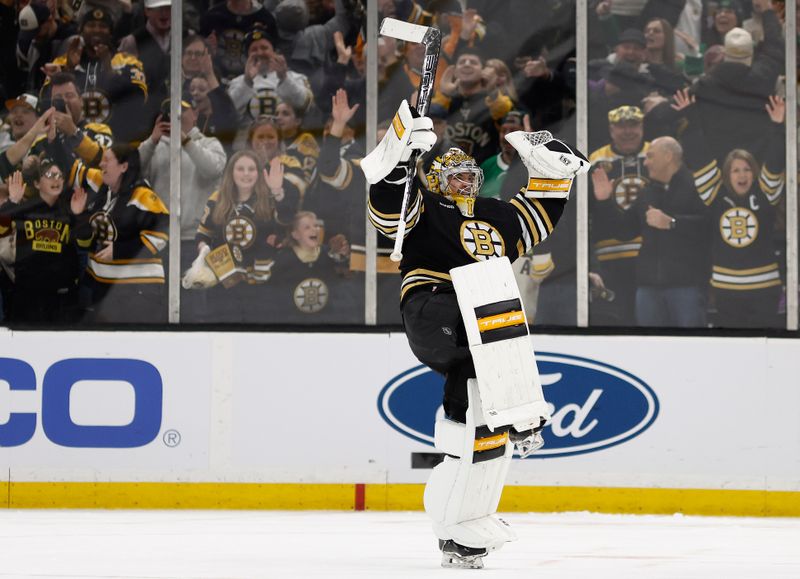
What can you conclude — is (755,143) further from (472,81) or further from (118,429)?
(118,429)

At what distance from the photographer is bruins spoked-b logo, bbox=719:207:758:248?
5660 millimetres

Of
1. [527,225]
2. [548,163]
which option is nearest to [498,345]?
[527,225]

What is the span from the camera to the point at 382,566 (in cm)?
337

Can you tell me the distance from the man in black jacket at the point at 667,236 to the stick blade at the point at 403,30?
2.31 metres

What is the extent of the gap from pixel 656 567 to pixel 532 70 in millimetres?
2863

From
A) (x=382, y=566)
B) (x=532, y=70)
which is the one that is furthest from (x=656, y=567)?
(x=532, y=70)

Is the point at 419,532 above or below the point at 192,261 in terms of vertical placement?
below

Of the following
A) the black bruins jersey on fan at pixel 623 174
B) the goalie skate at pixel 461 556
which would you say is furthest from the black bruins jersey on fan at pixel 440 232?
the black bruins jersey on fan at pixel 623 174

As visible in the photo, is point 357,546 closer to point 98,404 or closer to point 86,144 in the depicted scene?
point 98,404

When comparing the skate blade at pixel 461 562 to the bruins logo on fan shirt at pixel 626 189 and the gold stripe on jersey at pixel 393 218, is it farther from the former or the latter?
the bruins logo on fan shirt at pixel 626 189

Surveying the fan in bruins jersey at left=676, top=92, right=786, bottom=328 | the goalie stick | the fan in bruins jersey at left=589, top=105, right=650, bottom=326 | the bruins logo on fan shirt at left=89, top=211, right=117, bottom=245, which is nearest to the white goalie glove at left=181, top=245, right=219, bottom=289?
the bruins logo on fan shirt at left=89, top=211, right=117, bottom=245

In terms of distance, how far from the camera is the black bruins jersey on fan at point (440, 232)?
351 cm

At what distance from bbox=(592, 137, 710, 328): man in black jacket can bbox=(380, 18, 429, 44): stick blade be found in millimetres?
2308

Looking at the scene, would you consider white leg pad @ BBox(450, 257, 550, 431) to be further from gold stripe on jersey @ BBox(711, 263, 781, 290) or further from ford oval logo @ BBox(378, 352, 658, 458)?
gold stripe on jersey @ BBox(711, 263, 781, 290)
